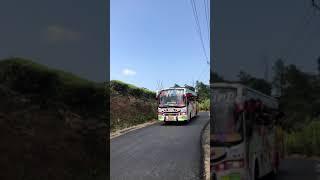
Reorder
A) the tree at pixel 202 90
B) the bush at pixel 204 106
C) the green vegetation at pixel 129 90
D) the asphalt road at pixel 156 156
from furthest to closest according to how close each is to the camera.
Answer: the tree at pixel 202 90, the bush at pixel 204 106, the green vegetation at pixel 129 90, the asphalt road at pixel 156 156

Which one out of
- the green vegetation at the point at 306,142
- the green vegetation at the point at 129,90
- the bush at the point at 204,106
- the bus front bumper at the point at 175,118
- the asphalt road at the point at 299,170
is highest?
the green vegetation at the point at 129,90

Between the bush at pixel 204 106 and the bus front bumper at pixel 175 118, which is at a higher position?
the bush at pixel 204 106

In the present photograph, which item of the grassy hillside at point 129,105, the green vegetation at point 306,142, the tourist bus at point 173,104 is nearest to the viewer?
the green vegetation at point 306,142

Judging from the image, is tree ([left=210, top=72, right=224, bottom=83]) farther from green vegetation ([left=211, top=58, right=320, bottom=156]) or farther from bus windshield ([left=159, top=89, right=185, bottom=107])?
bus windshield ([left=159, top=89, right=185, bottom=107])

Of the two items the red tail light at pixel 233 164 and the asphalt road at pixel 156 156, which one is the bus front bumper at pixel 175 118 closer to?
the asphalt road at pixel 156 156

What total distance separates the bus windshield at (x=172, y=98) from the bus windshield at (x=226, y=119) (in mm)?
23448

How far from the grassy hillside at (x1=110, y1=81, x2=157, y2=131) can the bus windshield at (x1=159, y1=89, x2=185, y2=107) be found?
11.5 feet

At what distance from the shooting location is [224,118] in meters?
12.6

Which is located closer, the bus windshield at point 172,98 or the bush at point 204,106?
the bus windshield at point 172,98

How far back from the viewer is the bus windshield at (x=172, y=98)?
36406 millimetres

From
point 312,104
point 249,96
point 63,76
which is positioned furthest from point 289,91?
point 249,96

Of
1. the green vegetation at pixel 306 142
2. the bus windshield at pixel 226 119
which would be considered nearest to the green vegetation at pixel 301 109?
the green vegetation at pixel 306 142

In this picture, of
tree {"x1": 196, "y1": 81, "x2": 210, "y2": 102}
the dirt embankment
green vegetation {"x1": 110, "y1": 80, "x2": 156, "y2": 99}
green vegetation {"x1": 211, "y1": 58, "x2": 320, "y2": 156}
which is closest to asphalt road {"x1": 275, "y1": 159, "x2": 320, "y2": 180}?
green vegetation {"x1": 211, "y1": 58, "x2": 320, "y2": 156}

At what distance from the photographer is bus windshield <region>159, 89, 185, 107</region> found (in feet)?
119
